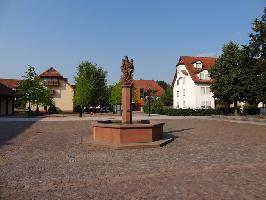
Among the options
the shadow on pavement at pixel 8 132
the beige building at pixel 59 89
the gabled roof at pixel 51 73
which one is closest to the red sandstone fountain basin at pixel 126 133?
the shadow on pavement at pixel 8 132

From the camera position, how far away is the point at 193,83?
5741 cm

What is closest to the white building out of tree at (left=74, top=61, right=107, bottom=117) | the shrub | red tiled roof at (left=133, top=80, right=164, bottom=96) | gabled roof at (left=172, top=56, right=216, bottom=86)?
gabled roof at (left=172, top=56, right=216, bottom=86)

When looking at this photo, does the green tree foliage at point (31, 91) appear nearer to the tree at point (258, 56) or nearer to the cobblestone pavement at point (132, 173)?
the tree at point (258, 56)

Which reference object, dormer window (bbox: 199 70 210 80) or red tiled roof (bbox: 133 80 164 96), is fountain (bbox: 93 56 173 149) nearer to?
dormer window (bbox: 199 70 210 80)

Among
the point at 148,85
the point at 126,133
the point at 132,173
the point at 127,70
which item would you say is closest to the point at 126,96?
the point at 127,70

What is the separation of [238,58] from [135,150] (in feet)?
115

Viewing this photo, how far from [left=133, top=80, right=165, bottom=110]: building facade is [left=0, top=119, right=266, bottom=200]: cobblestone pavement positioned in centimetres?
7454

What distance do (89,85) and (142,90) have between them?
85.5 feet

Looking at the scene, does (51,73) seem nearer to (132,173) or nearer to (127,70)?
(127,70)

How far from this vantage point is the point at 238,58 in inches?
1762

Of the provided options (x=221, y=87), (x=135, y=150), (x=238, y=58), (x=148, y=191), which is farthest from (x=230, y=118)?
(x=148, y=191)

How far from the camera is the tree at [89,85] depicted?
6662 cm

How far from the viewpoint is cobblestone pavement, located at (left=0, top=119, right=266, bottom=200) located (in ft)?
23.7

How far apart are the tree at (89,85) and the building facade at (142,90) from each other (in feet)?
45.9
